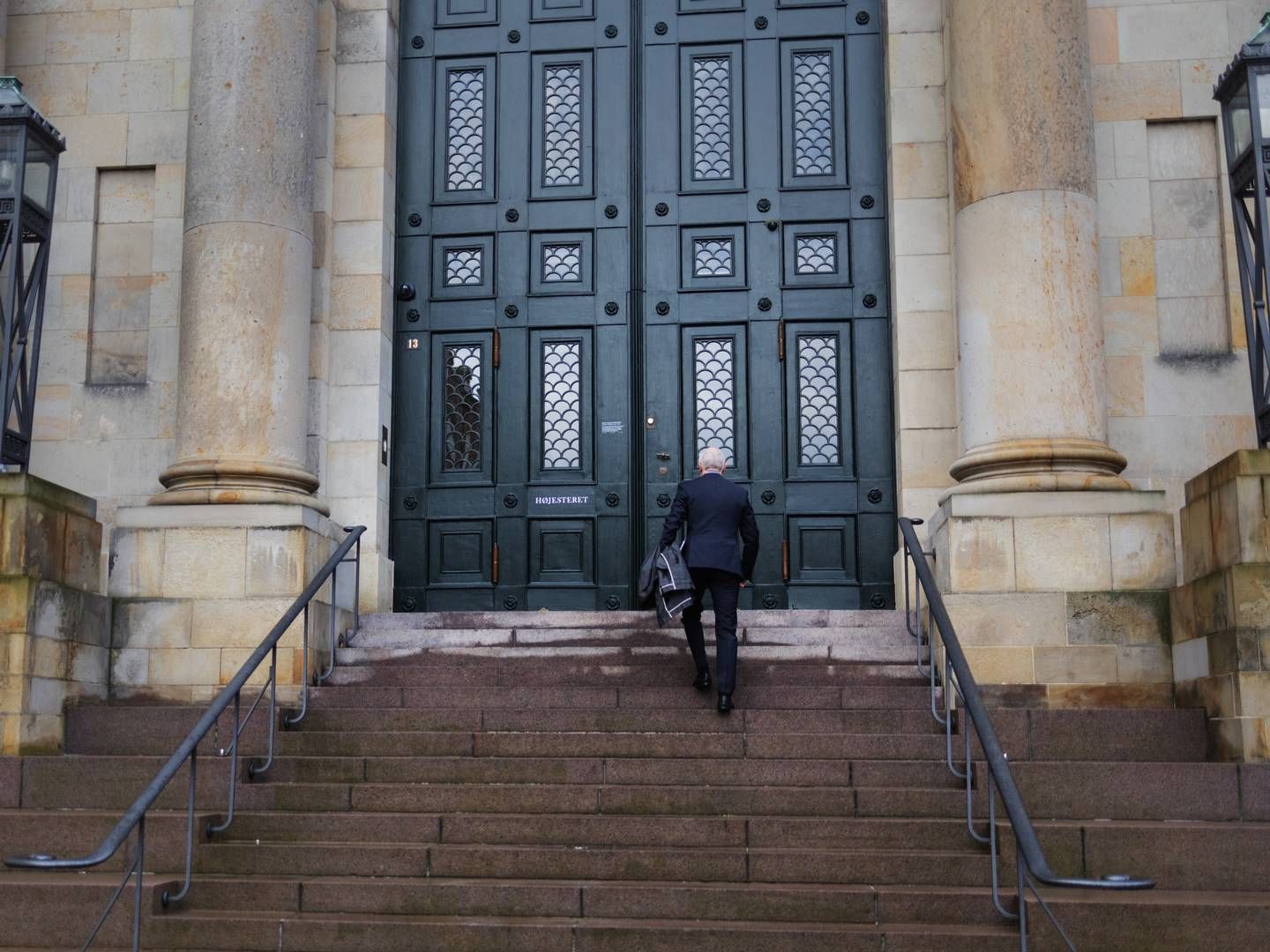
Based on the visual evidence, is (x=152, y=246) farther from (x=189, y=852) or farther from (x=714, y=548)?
(x=189, y=852)

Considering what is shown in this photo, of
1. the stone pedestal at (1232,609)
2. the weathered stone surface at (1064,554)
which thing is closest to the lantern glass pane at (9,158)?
the weathered stone surface at (1064,554)

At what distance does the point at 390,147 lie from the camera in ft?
42.4

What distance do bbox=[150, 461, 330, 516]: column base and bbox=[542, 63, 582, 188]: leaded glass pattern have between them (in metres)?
3.38

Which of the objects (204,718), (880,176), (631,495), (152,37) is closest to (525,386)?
(631,495)

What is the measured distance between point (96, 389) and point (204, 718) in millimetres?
5597

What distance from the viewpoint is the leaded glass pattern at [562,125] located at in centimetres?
1293

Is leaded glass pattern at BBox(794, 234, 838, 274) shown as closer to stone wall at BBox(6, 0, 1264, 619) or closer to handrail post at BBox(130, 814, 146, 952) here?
stone wall at BBox(6, 0, 1264, 619)

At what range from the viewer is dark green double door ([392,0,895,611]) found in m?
12.3

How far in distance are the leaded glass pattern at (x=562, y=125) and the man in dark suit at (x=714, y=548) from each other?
3.84 metres

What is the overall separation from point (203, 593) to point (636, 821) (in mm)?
3931

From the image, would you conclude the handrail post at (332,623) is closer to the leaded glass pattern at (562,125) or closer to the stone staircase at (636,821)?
the stone staircase at (636,821)

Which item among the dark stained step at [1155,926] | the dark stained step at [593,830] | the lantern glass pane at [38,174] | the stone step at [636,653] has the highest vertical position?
the lantern glass pane at [38,174]

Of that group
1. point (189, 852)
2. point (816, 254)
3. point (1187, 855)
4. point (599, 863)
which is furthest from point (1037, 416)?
point (189, 852)

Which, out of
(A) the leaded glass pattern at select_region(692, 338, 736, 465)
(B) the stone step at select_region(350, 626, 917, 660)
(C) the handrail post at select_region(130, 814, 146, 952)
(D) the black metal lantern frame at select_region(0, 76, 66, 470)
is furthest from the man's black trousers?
(D) the black metal lantern frame at select_region(0, 76, 66, 470)
